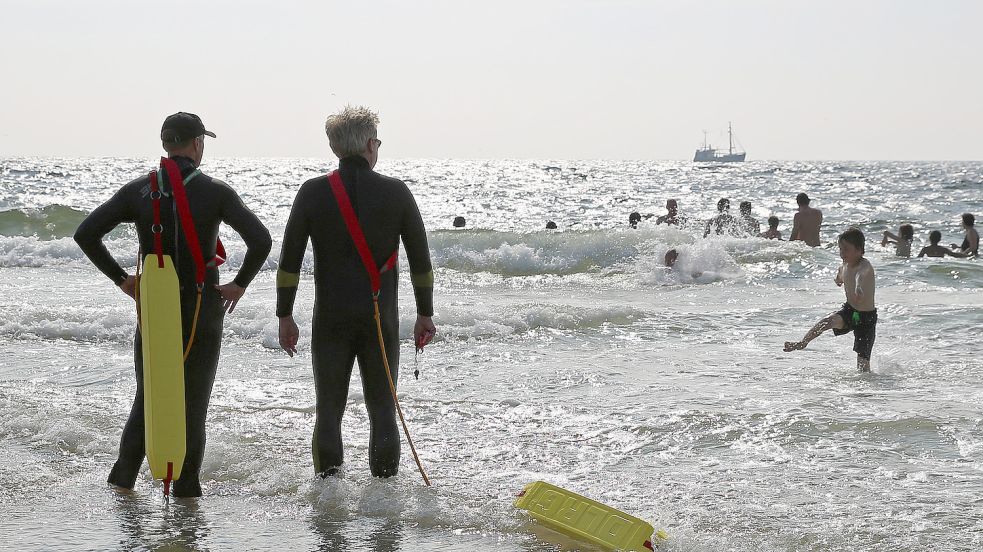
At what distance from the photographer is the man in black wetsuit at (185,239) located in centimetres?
418

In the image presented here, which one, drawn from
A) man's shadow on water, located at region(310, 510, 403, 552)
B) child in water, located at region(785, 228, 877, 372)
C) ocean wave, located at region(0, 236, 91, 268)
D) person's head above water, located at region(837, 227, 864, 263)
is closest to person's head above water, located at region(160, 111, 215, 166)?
man's shadow on water, located at region(310, 510, 403, 552)

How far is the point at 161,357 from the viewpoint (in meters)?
4.08

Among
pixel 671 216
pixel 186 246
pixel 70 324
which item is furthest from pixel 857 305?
pixel 671 216

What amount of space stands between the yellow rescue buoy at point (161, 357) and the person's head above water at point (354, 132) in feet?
2.87

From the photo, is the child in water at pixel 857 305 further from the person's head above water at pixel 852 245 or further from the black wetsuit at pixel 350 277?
the black wetsuit at pixel 350 277

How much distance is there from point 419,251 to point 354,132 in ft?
1.96

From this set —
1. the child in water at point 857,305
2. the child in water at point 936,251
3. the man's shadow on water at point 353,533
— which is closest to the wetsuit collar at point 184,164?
the man's shadow on water at point 353,533

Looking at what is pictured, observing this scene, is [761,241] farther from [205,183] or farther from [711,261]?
[205,183]

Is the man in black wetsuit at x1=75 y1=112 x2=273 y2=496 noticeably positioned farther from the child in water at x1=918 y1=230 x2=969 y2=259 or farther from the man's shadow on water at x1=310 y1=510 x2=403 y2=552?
the child in water at x1=918 y1=230 x2=969 y2=259

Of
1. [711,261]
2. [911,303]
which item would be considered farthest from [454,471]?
[711,261]

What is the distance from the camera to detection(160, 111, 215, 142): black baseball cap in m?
4.22

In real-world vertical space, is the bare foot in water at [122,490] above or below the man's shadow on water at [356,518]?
above

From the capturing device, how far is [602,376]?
8.19 meters

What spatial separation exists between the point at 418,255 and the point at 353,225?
34 cm
